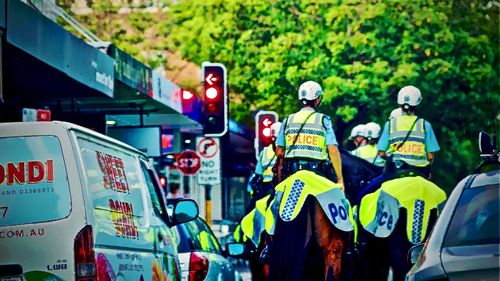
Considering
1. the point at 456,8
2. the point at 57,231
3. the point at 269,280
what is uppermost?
the point at 456,8

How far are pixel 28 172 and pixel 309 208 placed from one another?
5.06 metres

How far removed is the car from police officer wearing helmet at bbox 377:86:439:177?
657 cm

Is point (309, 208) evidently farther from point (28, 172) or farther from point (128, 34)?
point (128, 34)

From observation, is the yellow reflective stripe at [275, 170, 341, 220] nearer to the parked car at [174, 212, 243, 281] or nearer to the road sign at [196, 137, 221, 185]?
the parked car at [174, 212, 243, 281]

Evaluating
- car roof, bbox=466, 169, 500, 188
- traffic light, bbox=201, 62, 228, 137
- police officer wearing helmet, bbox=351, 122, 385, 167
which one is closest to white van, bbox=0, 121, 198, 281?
→ car roof, bbox=466, 169, 500, 188

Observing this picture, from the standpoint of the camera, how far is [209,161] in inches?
1222

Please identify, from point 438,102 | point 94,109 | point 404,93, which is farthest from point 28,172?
point 438,102

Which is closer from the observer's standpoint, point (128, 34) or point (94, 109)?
point (94, 109)

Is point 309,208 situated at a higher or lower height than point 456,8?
lower

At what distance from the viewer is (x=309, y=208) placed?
14.4 meters

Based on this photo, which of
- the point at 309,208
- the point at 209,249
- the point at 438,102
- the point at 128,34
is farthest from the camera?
the point at 128,34

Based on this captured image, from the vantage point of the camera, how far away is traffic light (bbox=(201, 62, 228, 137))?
25.5 m

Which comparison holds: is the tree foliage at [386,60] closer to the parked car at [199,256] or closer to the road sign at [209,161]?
the road sign at [209,161]

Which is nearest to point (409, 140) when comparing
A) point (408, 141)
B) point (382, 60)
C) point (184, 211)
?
point (408, 141)
